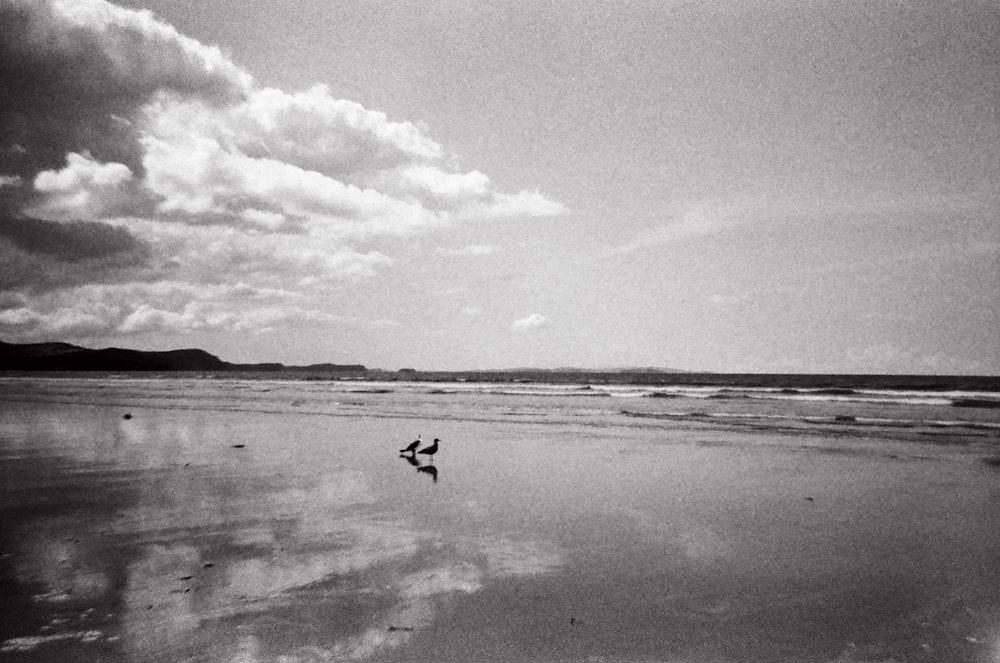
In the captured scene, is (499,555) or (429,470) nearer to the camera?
(499,555)

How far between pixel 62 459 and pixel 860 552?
15782 millimetres

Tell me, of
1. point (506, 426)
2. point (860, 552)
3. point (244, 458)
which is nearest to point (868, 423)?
point (506, 426)

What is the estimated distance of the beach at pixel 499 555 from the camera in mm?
4176

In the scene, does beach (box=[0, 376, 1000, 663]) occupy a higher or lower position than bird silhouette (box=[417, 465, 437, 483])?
higher

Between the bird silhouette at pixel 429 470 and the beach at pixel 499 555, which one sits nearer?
the beach at pixel 499 555

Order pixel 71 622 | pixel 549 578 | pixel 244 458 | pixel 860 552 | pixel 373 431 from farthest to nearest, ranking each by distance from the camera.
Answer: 1. pixel 373 431
2. pixel 244 458
3. pixel 860 552
4. pixel 549 578
5. pixel 71 622

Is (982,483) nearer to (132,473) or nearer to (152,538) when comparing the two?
(152,538)

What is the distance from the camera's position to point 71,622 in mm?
4273

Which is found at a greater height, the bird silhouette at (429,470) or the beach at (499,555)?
the beach at (499,555)

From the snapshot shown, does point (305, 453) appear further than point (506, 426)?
No

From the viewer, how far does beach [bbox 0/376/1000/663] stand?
4176 millimetres

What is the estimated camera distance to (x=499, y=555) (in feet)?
20.3

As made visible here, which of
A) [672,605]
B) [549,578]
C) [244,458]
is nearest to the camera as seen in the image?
[672,605]

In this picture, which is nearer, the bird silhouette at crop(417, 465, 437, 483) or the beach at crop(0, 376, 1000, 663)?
the beach at crop(0, 376, 1000, 663)
